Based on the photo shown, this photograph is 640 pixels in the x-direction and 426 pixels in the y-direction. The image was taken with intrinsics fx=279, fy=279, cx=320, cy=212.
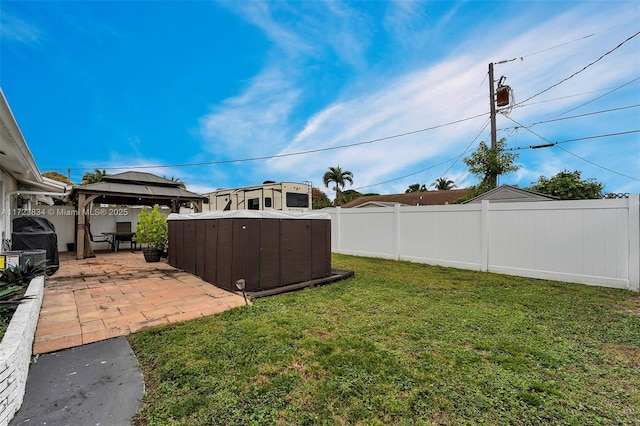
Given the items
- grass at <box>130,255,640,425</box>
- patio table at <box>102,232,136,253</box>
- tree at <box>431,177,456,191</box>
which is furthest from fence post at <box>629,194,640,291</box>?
tree at <box>431,177,456,191</box>

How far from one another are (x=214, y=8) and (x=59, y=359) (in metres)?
9.19

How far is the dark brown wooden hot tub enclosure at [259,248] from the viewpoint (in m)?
4.62

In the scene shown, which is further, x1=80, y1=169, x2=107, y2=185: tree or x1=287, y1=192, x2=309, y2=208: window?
x1=80, y1=169, x2=107, y2=185: tree

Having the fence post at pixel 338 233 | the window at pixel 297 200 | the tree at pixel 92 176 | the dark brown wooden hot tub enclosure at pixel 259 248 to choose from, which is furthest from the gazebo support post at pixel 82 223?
the tree at pixel 92 176

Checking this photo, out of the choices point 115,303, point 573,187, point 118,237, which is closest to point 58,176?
point 118,237

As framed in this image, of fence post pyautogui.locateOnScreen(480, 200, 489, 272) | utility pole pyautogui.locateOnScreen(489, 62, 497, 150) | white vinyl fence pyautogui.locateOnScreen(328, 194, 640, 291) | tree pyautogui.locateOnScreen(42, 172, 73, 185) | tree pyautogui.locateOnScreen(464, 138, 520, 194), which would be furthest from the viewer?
tree pyautogui.locateOnScreen(42, 172, 73, 185)

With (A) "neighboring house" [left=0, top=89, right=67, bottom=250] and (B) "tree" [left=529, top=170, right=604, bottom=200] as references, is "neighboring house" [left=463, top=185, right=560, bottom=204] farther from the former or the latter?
(A) "neighboring house" [left=0, top=89, right=67, bottom=250]

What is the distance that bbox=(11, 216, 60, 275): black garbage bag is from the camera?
581cm

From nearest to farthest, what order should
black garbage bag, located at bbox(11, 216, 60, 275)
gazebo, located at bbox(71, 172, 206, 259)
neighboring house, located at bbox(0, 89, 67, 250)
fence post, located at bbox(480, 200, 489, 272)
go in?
1. neighboring house, located at bbox(0, 89, 67, 250)
2. black garbage bag, located at bbox(11, 216, 60, 275)
3. fence post, located at bbox(480, 200, 489, 272)
4. gazebo, located at bbox(71, 172, 206, 259)

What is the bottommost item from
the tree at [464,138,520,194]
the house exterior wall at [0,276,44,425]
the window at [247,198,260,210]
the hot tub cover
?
the house exterior wall at [0,276,44,425]

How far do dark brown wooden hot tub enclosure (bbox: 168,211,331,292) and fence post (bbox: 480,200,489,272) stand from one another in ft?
12.3

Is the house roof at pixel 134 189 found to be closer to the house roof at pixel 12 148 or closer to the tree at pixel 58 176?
the house roof at pixel 12 148

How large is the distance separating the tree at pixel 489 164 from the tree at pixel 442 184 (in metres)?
26.5

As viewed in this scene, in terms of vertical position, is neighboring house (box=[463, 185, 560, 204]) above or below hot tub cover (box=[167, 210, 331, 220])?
above
